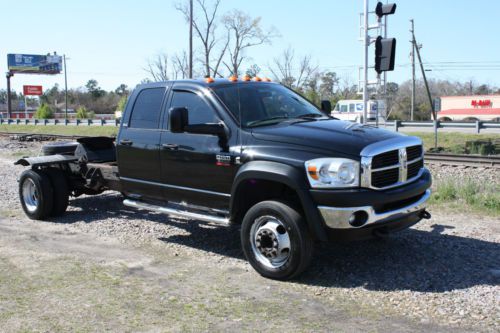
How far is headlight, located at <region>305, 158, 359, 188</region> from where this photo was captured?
185 inches

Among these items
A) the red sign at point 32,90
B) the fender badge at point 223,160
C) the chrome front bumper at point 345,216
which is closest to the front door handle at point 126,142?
the fender badge at point 223,160

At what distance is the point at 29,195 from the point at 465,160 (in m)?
10.9

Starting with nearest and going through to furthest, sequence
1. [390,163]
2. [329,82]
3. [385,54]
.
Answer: [390,163] → [385,54] → [329,82]

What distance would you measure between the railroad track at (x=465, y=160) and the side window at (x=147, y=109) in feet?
31.0

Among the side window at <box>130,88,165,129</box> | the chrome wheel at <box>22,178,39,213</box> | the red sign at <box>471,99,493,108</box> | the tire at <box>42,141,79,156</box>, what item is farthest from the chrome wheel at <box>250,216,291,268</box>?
A: the red sign at <box>471,99,493,108</box>

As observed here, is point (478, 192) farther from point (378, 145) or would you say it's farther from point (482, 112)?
point (482, 112)

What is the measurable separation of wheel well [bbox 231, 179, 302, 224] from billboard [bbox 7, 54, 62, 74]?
95227 millimetres

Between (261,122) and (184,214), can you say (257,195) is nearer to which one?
(261,122)

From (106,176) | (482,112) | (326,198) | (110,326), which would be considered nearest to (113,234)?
(106,176)

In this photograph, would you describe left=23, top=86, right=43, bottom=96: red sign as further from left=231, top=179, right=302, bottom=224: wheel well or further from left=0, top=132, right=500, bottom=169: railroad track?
left=231, top=179, right=302, bottom=224: wheel well

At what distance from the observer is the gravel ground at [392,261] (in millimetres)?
4391

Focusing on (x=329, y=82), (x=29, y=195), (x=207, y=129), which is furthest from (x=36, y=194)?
(x=329, y=82)

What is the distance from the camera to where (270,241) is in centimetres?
516

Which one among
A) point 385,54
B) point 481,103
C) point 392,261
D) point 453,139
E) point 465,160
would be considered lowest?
point 392,261
